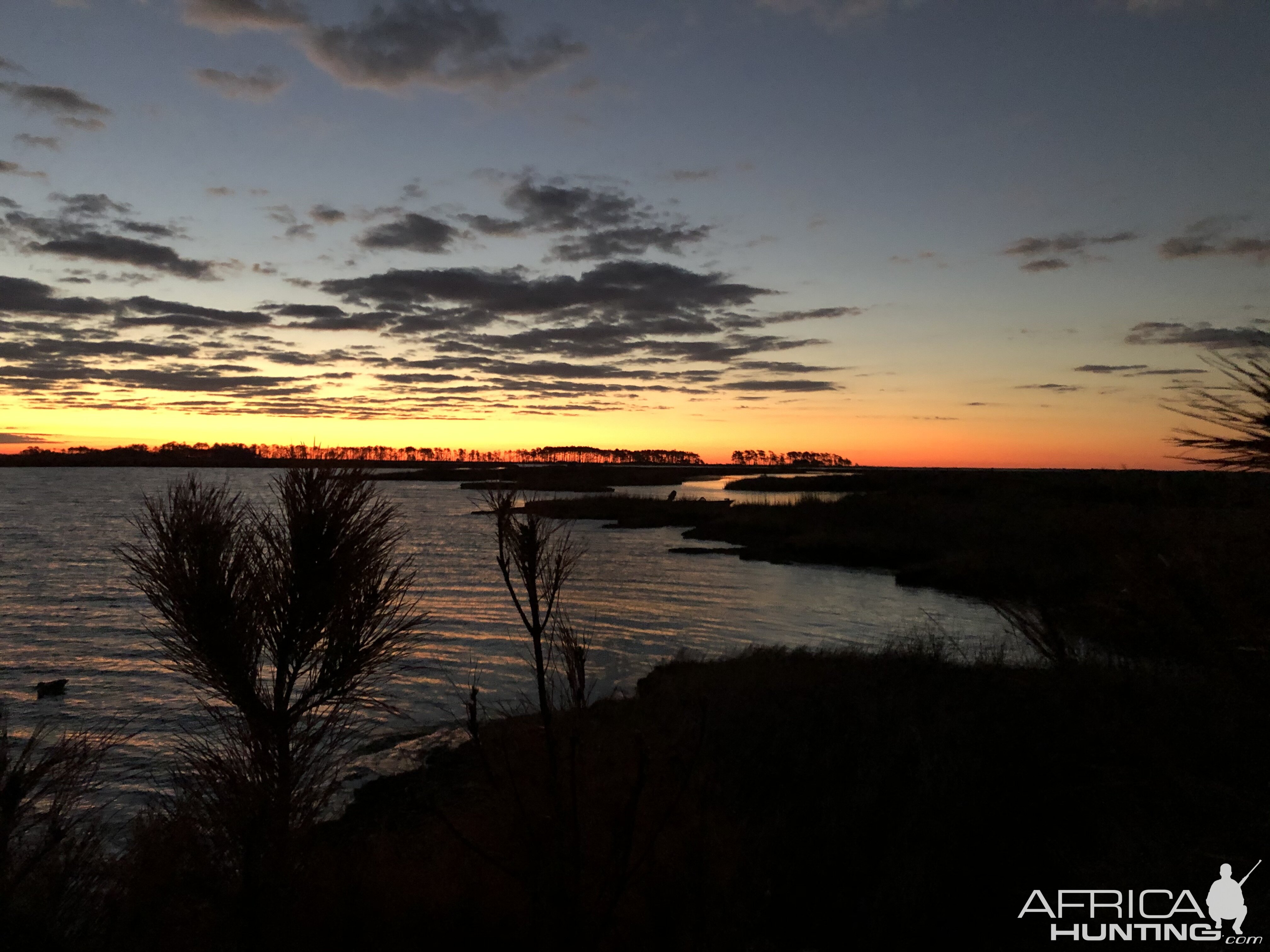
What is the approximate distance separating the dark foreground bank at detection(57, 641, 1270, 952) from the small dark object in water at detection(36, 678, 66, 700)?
11.0 m

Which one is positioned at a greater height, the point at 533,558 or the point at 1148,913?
the point at 533,558

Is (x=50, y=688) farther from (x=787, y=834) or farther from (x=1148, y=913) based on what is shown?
(x=1148, y=913)

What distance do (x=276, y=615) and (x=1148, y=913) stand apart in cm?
813

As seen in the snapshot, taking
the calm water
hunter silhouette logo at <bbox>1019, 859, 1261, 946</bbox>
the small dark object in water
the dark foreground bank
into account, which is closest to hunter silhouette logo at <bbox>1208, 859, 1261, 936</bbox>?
hunter silhouette logo at <bbox>1019, 859, 1261, 946</bbox>

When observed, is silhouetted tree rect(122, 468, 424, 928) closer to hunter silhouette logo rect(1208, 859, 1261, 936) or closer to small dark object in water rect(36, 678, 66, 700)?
hunter silhouette logo rect(1208, 859, 1261, 936)

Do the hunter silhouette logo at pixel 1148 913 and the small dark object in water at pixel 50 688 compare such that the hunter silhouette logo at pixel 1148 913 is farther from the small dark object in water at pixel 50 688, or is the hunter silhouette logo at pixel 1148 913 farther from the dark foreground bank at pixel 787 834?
the small dark object in water at pixel 50 688

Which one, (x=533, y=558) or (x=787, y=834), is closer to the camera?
(x=533, y=558)

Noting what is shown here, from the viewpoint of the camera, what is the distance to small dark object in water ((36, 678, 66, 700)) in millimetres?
17344

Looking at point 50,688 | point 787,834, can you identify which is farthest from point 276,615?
point 50,688

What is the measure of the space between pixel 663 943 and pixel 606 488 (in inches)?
4063

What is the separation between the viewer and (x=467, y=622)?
27.0m

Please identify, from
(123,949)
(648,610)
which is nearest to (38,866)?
(123,949)

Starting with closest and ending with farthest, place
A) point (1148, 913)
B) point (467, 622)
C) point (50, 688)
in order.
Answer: point (1148, 913) < point (50, 688) < point (467, 622)

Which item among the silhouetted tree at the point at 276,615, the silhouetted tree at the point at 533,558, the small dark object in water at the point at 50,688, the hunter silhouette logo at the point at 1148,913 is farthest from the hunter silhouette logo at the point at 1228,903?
the small dark object in water at the point at 50,688
